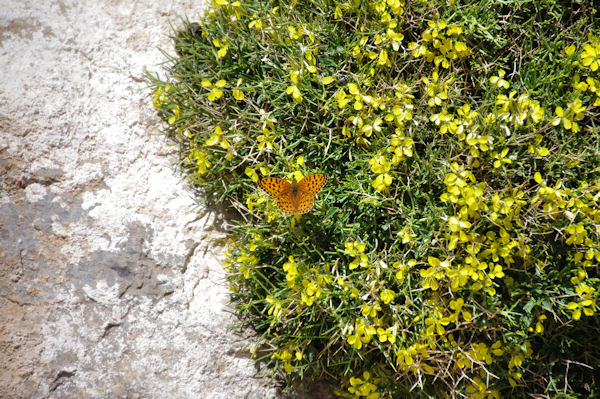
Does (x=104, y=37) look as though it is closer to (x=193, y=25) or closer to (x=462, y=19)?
(x=193, y=25)

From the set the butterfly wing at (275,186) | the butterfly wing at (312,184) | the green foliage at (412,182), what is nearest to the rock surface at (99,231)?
the green foliage at (412,182)

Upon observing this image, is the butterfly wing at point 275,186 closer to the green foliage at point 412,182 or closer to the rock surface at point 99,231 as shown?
the green foliage at point 412,182

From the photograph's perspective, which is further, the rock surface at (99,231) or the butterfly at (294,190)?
the rock surface at (99,231)

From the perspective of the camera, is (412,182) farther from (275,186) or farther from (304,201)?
(275,186)

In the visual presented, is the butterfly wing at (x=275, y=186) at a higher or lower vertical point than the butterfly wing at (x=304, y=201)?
higher

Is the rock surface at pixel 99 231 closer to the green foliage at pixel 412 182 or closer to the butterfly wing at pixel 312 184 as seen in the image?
the green foliage at pixel 412 182

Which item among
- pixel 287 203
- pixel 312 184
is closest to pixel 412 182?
pixel 312 184

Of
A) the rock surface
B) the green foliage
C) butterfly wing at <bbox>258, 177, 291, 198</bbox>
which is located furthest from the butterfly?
the rock surface

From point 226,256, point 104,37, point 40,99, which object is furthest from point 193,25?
point 226,256
